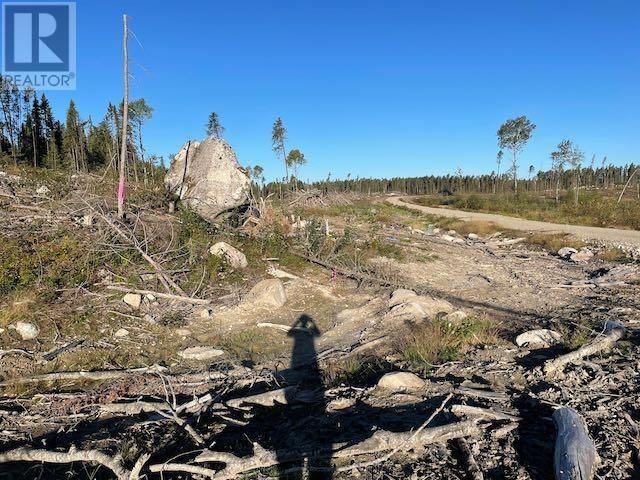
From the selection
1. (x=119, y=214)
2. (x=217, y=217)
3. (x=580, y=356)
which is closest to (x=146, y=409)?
(x=580, y=356)

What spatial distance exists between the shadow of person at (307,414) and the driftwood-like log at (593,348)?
248cm

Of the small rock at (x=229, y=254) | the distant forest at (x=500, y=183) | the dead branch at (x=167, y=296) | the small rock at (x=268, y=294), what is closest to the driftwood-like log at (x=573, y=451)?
the small rock at (x=268, y=294)

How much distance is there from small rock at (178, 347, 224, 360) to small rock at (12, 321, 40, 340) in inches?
84.4

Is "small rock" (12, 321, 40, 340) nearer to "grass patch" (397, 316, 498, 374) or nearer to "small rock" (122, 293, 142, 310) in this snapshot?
"small rock" (122, 293, 142, 310)

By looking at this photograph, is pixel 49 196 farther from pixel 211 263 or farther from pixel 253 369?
pixel 253 369

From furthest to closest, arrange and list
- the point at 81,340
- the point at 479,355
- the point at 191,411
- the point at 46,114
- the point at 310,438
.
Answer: the point at 46,114
the point at 81,340
the point at 479,355
the point at 191,411
the point at 310,438

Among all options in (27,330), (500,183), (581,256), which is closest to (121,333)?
(27,330)

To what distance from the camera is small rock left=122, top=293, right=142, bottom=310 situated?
7254mm

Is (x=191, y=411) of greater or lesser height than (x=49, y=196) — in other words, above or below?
below

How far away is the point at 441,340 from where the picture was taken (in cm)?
567

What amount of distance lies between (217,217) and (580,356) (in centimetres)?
943

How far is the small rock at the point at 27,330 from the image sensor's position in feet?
19.6

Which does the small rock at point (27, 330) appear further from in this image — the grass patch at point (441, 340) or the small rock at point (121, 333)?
the grass patch at point (441, 340)

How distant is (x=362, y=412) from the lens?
382cm
